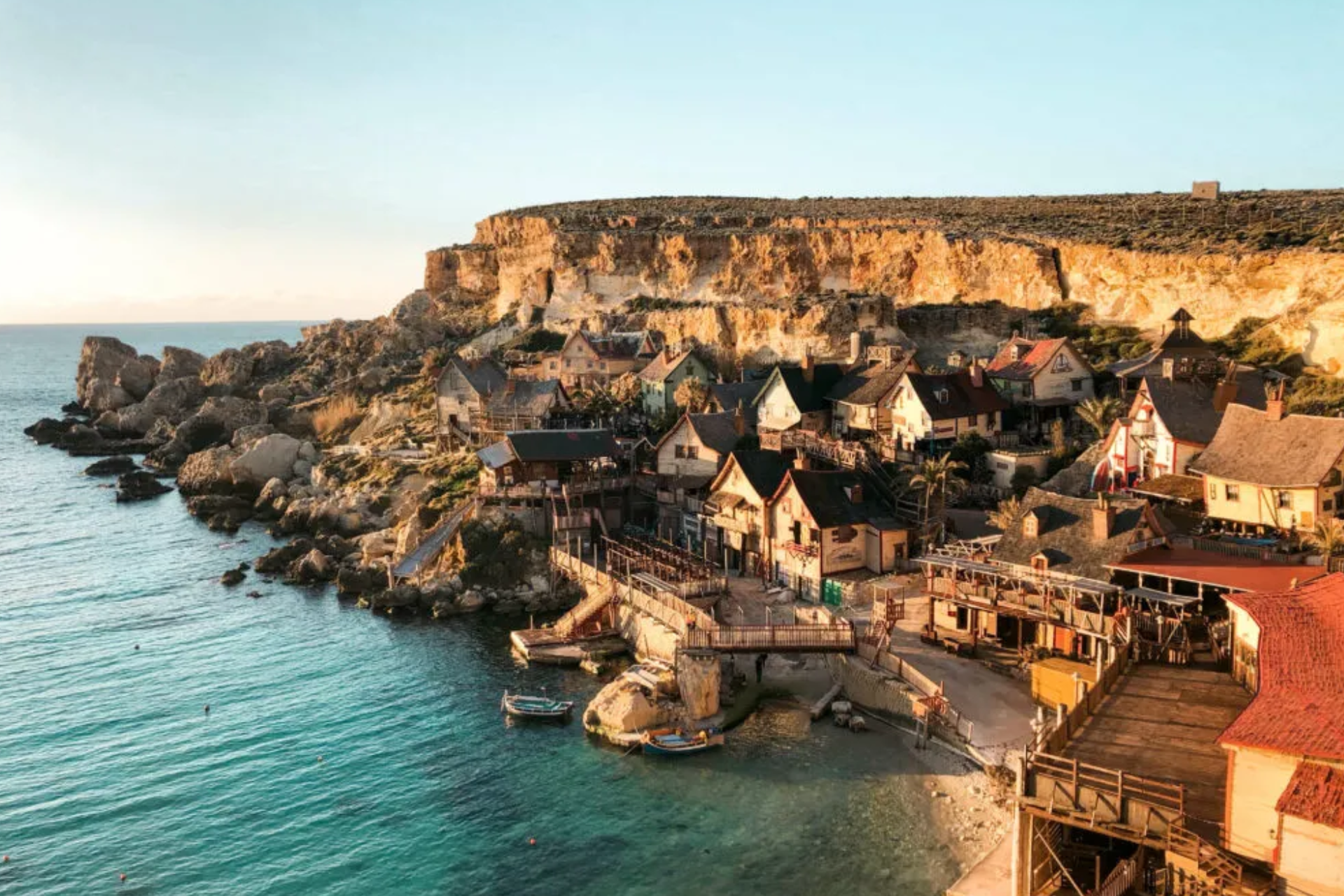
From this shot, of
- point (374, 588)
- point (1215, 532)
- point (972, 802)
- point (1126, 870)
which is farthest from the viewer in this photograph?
point (374, 588)

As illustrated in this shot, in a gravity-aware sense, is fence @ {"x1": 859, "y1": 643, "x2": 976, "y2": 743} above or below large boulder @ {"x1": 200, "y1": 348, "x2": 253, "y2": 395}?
below

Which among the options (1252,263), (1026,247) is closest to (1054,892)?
(1252,263)

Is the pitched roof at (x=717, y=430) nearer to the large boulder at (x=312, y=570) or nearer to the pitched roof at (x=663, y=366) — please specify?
the pitched roof at (x=663, y=366)

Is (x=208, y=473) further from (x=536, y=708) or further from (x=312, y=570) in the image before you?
(x=536, y=708)

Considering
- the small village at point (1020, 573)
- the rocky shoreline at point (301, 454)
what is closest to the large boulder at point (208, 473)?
the rocky shoreline at point (301, 454)

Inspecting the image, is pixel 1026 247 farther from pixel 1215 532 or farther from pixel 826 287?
pixel 1215 532

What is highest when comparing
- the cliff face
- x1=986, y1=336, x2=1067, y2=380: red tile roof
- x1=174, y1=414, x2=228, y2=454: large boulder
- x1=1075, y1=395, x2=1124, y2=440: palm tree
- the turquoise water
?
the cliff face

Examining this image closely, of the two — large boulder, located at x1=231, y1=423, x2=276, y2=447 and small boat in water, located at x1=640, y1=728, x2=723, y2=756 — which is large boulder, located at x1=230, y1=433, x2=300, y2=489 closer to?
large boulder, located at x1=231, y1=423, x2=276, y2=447

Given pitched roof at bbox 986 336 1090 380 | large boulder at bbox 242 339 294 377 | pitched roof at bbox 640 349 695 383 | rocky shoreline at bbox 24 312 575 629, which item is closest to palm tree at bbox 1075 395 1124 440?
pitched roof at bbox 986 336 1090 380
